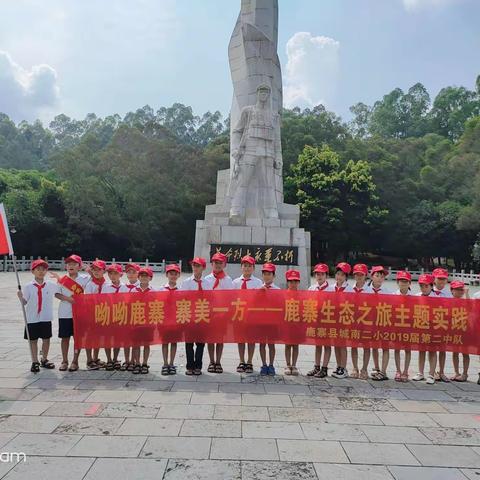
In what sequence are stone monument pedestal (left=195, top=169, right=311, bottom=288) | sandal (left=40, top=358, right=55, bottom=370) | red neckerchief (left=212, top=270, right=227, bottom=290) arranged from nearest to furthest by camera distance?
sandal (left=40, top=358, right=55, bottom=370)
red neckerchief (left=212, top=270, right=227, bottom=290)
stone monument pedestal (left=195, top=169, right=311, bottom=288)

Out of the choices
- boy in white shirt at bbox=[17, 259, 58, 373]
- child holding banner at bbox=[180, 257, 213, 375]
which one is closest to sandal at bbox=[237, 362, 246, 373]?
child holding banner at bbox=[180, 257, 213, 375]

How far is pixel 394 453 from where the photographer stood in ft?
10.9

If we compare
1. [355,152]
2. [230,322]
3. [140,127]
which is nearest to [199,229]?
[230,322]

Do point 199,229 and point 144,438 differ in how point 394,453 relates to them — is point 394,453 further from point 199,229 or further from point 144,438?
point 199,229

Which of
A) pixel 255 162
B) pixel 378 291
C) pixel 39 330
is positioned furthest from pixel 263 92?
pixel 39 330

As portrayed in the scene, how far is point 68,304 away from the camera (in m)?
5.56

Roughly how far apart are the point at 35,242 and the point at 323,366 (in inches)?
1055

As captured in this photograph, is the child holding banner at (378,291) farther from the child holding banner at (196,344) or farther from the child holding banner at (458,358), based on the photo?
the child holding banner at (196,344)

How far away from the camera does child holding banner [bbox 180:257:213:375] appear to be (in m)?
5.40

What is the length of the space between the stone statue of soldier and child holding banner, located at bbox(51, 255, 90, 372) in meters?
6.67

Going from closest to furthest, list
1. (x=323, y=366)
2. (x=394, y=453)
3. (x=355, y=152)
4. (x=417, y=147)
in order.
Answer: (x=394, y=453), (x=323, y=366), (x=355, y=152), (x=417, y=147)

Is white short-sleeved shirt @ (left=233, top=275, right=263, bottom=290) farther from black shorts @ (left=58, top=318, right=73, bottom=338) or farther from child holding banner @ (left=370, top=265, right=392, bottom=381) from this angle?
black shorts @ (left=58, top=318, right=73, bottom=338)

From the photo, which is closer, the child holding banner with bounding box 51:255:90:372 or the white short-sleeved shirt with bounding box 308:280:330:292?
the child holding banner with bounding box 51:255:90:372

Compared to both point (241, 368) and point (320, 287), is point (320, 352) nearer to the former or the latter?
point (320, 287)
